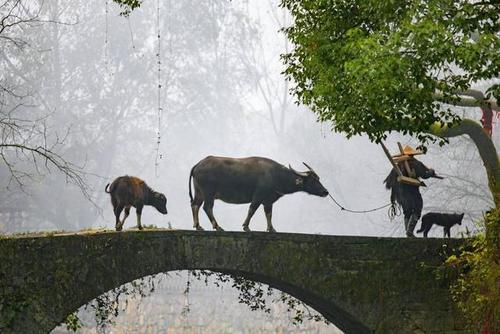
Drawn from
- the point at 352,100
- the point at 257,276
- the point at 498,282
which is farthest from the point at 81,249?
the point at 498,282

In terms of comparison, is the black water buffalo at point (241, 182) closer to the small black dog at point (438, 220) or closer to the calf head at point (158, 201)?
the calf head at point (158, 201)

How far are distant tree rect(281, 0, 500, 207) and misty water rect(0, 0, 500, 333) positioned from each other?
15508mm

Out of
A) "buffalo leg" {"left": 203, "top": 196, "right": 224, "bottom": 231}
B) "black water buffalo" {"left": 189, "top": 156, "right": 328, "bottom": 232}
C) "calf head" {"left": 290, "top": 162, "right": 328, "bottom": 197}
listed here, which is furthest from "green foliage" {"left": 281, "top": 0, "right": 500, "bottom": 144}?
"buffalo leg" {"left": 203, "top": 196, "right": 224, "bottom": 231}

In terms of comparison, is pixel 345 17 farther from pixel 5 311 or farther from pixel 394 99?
pixel 5 311

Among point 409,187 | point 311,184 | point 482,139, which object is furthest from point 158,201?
point 482,139

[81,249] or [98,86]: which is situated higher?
[98,86]

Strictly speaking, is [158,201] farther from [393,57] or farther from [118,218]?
[393,57]

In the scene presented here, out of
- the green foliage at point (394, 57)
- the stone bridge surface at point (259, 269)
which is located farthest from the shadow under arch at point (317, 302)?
the green foliage at point (394, 57)

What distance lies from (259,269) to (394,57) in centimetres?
435

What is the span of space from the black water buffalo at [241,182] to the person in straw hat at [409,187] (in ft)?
5.73

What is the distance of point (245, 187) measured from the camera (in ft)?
51.6

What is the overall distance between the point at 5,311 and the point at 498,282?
7365 millimetres

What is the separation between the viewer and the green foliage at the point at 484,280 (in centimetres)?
1394

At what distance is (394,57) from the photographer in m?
12.5
